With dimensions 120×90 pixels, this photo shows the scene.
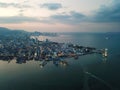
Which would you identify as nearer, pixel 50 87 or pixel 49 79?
pixel 50 87

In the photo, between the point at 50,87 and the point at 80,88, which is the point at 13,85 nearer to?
the point at 50,87

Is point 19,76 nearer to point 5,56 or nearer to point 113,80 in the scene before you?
point 113,80

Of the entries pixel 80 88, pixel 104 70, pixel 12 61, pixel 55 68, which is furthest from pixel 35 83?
pixel 12 61

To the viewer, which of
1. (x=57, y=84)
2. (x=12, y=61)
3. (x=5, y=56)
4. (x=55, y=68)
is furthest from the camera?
(x=5, y=56)

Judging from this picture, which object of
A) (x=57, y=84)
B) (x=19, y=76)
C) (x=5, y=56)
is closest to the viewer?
(x=57, y=84)

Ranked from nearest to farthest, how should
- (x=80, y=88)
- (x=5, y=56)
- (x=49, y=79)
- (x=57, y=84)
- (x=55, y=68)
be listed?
1. (x=80, y=88)
2. (x=57, y=84)
3. (x=49, y=79)
4. (x=55, y=68)
5. (x=5, y=56)

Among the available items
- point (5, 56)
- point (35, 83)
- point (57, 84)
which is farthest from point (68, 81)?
point (5, 56)

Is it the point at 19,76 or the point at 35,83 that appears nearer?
the point at 35,83

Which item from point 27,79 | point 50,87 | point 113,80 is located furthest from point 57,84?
point 113,80
